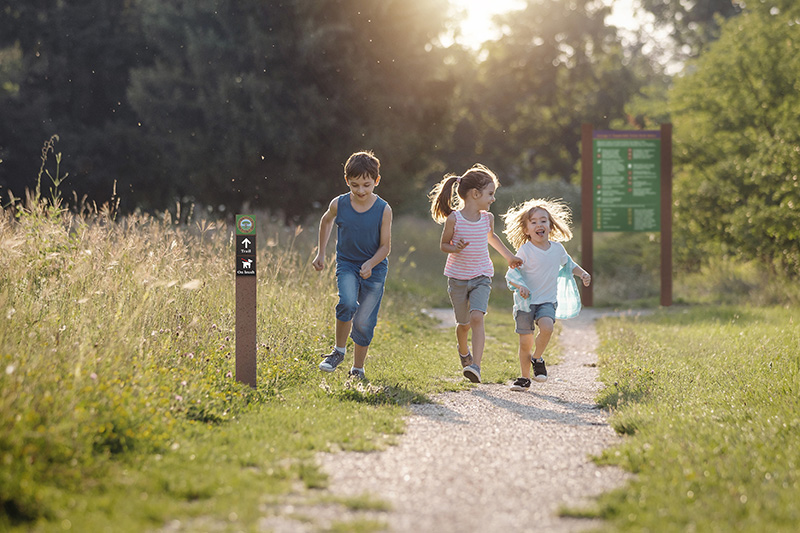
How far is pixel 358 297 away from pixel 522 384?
5.17 feet

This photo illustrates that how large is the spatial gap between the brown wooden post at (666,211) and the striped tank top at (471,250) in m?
7.55

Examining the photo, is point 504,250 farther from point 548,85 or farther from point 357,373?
point 548,85

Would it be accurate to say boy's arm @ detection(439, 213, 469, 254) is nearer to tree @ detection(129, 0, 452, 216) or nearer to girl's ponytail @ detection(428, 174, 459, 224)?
girl's ponytail @ detection(428, 174, 459, 224)

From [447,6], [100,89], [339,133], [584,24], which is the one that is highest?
[584,24]

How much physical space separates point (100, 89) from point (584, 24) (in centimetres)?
3060

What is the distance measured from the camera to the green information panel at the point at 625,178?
1367cm

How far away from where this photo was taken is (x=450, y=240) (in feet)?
23.2

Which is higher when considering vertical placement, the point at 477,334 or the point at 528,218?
the point at 528,218

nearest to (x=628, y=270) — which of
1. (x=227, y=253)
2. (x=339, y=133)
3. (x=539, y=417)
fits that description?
(x=339, y=133)

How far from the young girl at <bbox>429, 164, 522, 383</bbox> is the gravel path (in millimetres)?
758

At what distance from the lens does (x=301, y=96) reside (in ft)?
66.5

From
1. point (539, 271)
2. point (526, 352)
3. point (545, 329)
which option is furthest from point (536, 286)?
point (526, 352)

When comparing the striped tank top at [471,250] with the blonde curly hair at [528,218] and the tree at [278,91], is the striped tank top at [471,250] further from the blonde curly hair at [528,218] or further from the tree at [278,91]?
the tree at [278,91]

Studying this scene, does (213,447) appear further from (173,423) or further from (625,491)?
(625,491)
